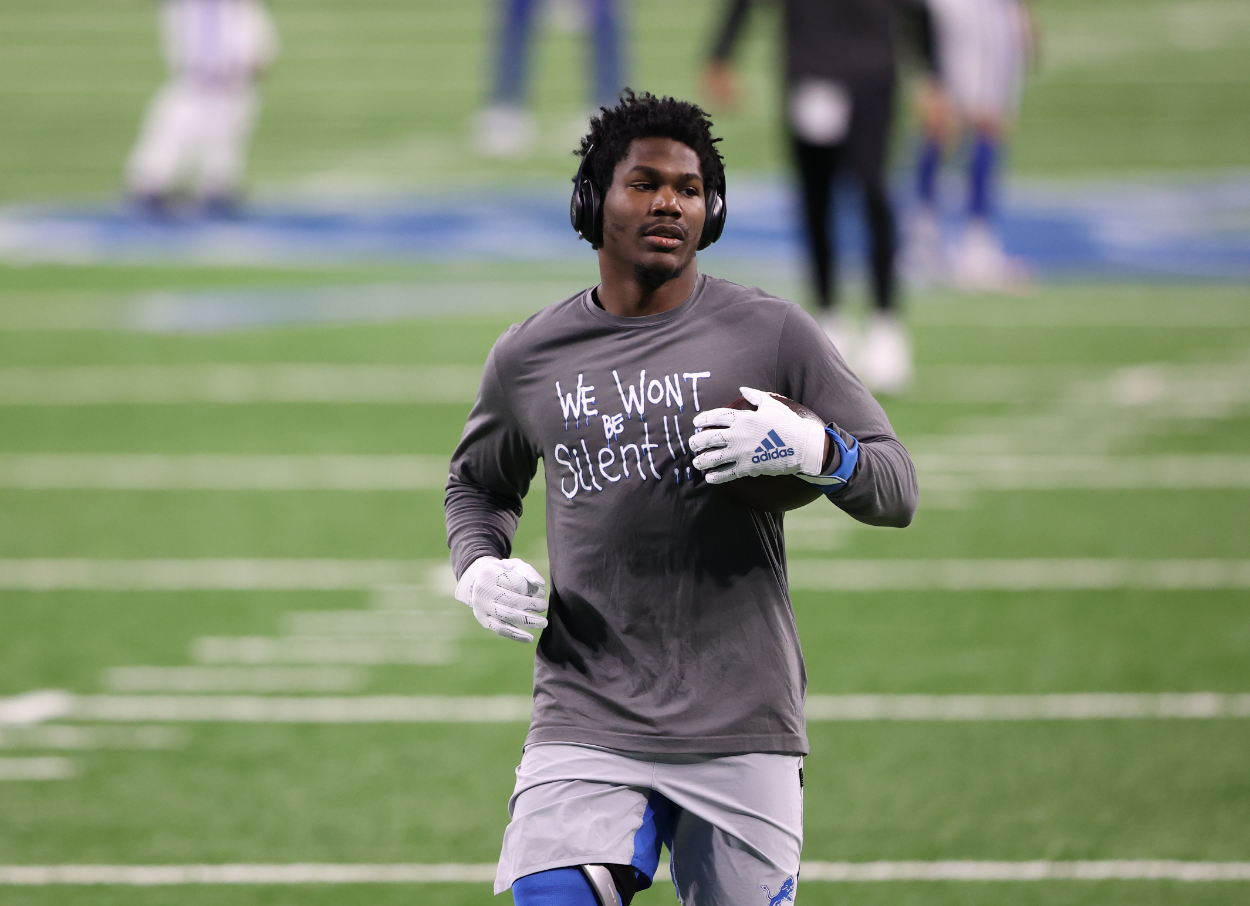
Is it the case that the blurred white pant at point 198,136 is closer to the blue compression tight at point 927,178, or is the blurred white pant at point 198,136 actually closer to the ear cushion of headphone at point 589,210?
the blue compression tight at point 927,178

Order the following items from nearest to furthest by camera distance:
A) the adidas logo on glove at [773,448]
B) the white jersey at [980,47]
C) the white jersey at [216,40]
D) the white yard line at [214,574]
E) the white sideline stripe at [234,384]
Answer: the adidas logo on glove at [773,448]
the white yard line at [214,574]
the white sideline stripe at [234,384]
the white jersey at [980,47]
the white jersey at [216,40]

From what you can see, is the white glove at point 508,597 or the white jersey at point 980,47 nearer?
the white glove at point 508,597

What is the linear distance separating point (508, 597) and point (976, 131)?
9.34 m

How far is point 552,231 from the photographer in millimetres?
13633

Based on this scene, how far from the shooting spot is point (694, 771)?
2.97m

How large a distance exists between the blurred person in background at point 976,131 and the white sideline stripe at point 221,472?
457 cm

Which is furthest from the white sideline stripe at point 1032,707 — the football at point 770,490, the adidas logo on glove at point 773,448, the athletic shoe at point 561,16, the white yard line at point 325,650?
the athletic shoe at point 561,16

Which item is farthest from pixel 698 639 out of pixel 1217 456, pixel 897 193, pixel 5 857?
pixel 897 193

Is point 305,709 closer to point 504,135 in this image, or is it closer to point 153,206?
point 153,206

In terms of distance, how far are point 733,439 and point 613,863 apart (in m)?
0.66

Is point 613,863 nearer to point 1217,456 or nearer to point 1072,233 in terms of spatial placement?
point 1217,456

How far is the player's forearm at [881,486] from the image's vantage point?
286 centimetres

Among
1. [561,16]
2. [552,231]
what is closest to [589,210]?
[552,231]

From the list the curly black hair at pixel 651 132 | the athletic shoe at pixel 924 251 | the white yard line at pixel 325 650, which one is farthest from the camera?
the athletic shoe at pixel 924 251
